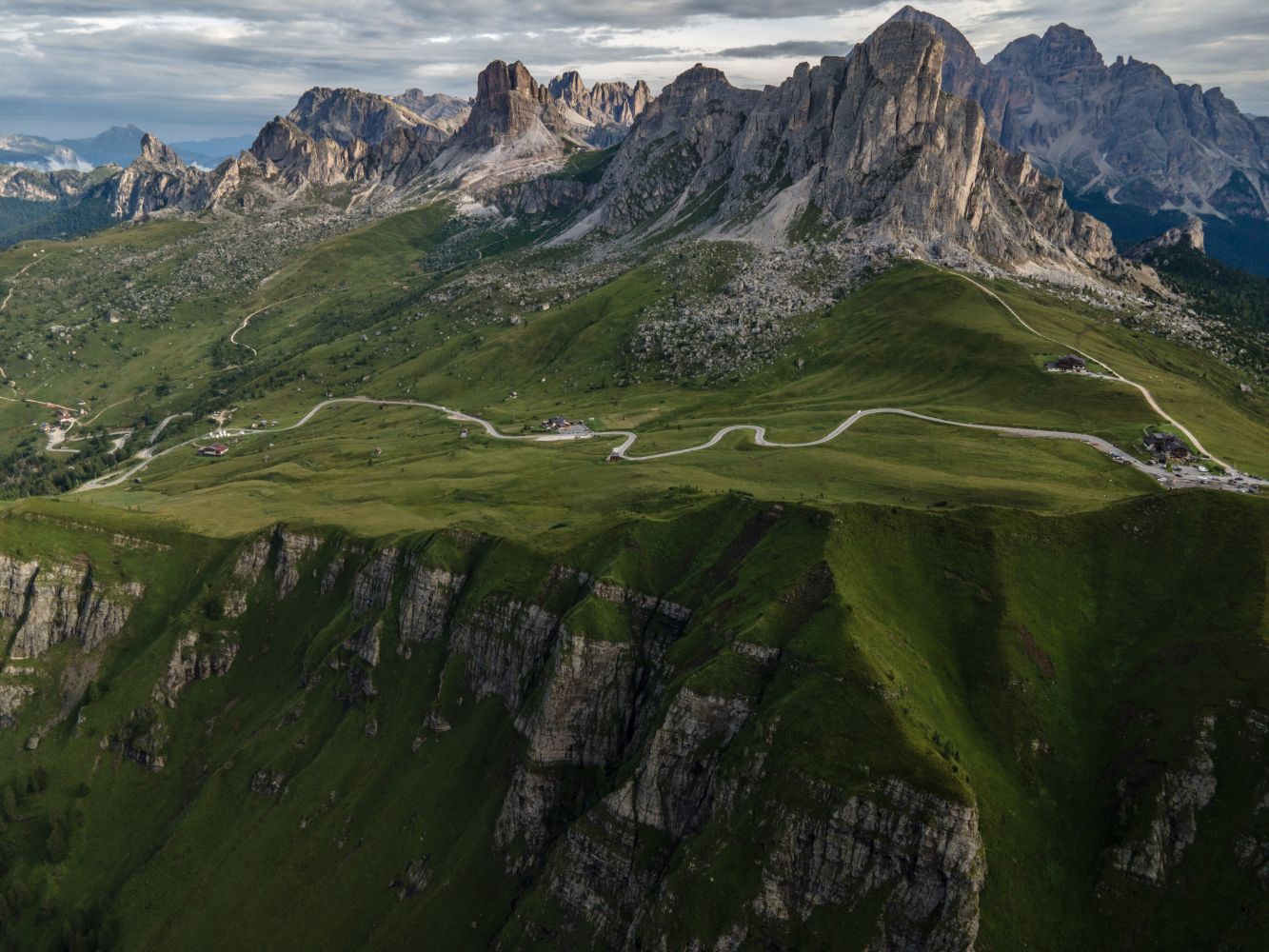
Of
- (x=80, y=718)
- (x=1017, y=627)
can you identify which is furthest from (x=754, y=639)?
(x=80, y=718)

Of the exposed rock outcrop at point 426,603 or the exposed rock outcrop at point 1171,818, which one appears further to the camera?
the exposed rock outcrop at point 426,603

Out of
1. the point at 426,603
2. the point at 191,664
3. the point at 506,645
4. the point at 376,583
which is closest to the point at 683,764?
the point at 506,645

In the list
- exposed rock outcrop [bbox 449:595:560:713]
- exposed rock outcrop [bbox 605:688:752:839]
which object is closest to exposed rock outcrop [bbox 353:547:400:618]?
exposed rock outcrop [bbox 449:595:560:713]

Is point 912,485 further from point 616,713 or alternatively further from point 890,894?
point 890,894

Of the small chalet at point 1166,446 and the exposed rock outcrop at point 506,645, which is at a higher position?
the small chalet at point 1166,446

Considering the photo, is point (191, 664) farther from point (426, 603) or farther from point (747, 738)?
point (747, 738)

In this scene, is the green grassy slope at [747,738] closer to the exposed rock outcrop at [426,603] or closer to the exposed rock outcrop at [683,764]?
the exposed rock outcrop at [683,764]

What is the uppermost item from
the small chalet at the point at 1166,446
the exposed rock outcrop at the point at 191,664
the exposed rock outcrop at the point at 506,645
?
the small chalet at the point at 1166,446

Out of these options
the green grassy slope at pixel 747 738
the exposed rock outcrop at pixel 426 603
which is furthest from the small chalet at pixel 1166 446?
the exposed rock outcrop at pixel 426 603
